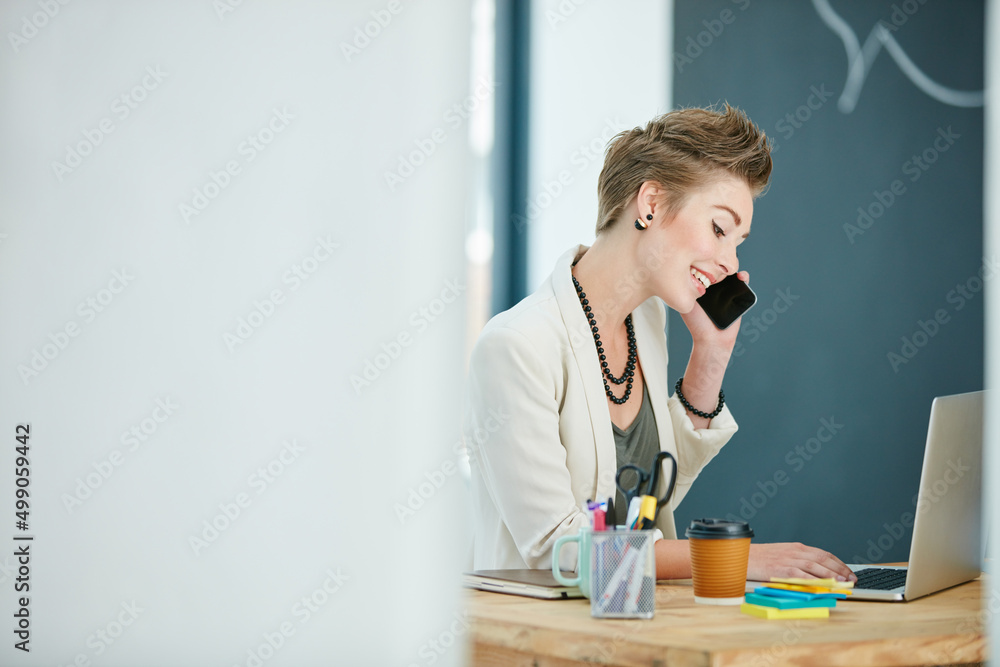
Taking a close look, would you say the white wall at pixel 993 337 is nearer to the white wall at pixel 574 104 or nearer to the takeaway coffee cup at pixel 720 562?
the takeaway coffee cup at pixel 720 562

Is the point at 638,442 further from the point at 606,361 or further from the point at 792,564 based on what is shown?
the point at 792,564

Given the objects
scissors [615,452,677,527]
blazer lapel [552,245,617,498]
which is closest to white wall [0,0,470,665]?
scissors [615,452,677,527]

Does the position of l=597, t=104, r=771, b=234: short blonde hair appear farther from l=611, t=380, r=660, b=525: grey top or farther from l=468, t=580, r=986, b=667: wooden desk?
l=468, t=580, r=986, b=667: wooden desk

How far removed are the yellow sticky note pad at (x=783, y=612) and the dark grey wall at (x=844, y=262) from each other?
1321 mm

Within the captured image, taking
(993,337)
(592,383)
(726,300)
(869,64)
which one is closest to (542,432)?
(592,383)

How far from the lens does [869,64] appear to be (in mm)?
2111

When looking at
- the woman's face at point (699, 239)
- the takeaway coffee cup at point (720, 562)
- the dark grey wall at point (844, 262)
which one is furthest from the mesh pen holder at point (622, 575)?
the dark grey wall at point (844, 262)

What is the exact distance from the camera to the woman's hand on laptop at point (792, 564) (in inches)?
42.6

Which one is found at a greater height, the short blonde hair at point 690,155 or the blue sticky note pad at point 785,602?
the short blonde hair at point 690,155

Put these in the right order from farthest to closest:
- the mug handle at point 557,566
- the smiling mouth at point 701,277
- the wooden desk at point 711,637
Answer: the smiling mouth at point 701,277 < the mug handle at point 557,566 < the wooden desk at point 711,637

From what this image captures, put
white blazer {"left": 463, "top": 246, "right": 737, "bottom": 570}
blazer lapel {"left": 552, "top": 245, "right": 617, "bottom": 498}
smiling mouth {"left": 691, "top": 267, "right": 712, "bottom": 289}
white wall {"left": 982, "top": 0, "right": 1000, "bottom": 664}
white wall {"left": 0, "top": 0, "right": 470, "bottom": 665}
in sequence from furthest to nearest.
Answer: smiling mouth {"left": 691, "top": 267, "right": 712, "bottom": 289}
blazer lapel {"left": 552, "top": 245, "right": 617, "bottom": 498}
white blazer {"left": 463, "top": 246, "right": 737, "bottom": 570}
white wall {"left": 982, "top": 0, "right": 1000, "bottom": 664}
white wall {"left": 0, "top": 0, "right": 470, "bottom": 665}

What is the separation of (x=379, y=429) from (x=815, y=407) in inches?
73.5

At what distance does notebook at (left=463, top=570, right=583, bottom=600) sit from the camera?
979 mm

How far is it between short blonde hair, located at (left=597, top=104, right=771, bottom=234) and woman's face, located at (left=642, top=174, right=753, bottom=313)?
0.02 metres
